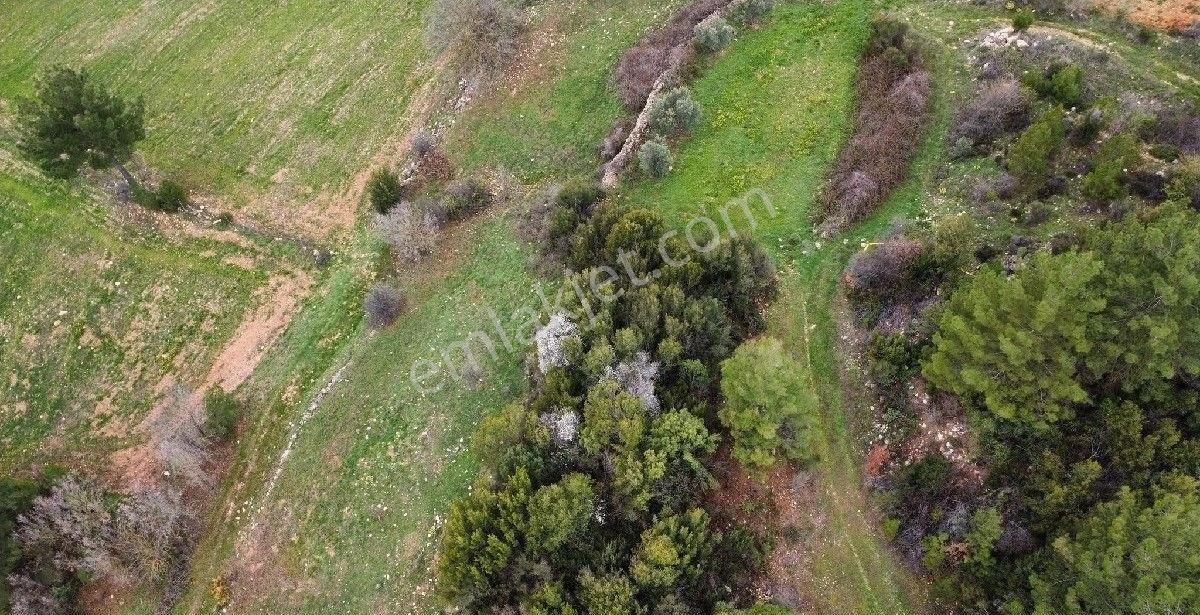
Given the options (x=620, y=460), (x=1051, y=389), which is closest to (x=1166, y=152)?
(x=1051, y=389)

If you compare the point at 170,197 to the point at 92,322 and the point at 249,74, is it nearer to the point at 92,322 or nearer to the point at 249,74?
the point at 92,322

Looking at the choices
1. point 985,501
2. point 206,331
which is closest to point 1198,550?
point 985,501

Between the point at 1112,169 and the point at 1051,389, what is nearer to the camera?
the point at 1051,389

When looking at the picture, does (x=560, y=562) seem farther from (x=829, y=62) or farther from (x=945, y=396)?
(x=829, y=62)

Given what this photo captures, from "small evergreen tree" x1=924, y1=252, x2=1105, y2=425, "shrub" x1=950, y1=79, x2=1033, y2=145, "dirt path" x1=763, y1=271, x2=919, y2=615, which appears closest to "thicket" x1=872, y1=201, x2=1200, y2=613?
"small evergreen tree" x1=924, y1=252, x2=1105, y2=425

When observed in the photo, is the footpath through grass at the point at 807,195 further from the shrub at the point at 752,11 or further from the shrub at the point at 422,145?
the shrub at the point at 422,145

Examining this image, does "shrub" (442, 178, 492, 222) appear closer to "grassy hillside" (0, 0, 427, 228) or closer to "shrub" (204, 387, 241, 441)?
"grassy hillside" (0, 0, 427, 228)
